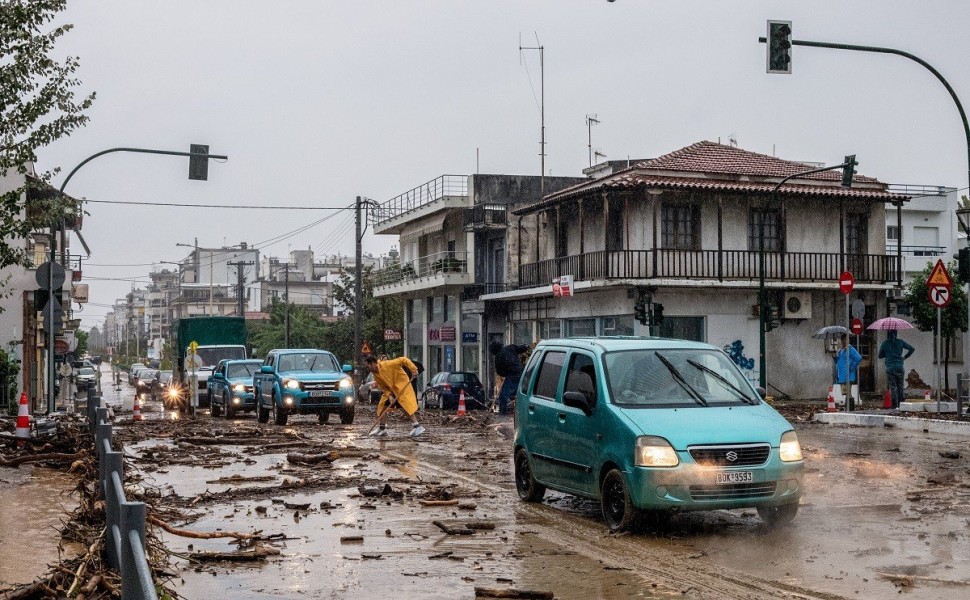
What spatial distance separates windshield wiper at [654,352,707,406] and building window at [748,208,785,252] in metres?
32.8

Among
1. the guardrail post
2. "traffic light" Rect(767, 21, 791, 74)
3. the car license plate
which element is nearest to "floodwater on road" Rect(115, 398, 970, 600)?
the car license plate

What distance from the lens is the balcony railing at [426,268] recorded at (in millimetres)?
54188

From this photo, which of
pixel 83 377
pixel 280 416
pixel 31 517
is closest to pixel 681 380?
pixel 31 517

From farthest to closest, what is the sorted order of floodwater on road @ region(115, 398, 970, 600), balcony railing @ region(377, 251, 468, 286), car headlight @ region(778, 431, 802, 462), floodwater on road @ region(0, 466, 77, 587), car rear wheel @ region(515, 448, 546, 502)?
balcony railing @ region(377, 251, 468, 286) → car rear wheel @ region(515, 448, 546, 502) → car headlight @ region(778, 431, 802, 462) → floodwater on road @ region(0, 466, 77, 587) → floodwater on road @ region(115, 398, 970, 600)

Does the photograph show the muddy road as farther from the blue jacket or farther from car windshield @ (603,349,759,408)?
the blue jacket

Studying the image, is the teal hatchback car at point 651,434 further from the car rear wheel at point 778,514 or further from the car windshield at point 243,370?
the car windshield at point 243,370

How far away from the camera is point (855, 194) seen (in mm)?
43688

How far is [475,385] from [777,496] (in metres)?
30.5

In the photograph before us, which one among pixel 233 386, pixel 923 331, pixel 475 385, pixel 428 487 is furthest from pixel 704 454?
pixel 923 331

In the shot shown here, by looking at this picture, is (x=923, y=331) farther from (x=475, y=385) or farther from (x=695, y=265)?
(x=475, y=385)

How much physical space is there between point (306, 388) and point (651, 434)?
62.8ft

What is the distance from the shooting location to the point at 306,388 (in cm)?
2825

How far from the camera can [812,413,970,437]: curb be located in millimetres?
21844

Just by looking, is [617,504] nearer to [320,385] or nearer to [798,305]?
[320,385]
